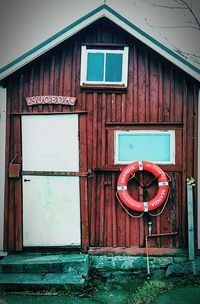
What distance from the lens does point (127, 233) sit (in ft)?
17.7

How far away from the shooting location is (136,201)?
5.29 m

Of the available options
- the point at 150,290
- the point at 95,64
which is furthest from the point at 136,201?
the point at 95,64

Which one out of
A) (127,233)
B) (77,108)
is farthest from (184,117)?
(127,233)

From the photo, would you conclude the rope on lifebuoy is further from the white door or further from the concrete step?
the concrete step

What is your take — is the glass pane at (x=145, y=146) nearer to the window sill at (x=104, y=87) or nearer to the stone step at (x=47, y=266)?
the window sill at (x=104, y=87)

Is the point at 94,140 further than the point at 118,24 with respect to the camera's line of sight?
Yes

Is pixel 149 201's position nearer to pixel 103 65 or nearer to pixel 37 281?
pixel 37 281

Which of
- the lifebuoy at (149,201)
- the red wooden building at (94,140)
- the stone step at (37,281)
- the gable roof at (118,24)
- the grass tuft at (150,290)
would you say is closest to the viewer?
the grass tuft at (150,290)

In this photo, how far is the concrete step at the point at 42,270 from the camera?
473 cm

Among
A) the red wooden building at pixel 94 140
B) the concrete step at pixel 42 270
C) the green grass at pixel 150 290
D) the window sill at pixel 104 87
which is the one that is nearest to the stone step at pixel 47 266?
the concrete step at pixel 42 270

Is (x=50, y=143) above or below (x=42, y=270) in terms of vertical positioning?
above

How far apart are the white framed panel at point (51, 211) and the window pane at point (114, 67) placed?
2062mm

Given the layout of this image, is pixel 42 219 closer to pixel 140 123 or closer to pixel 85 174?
pixel 85 174

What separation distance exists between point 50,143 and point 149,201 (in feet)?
7.19
